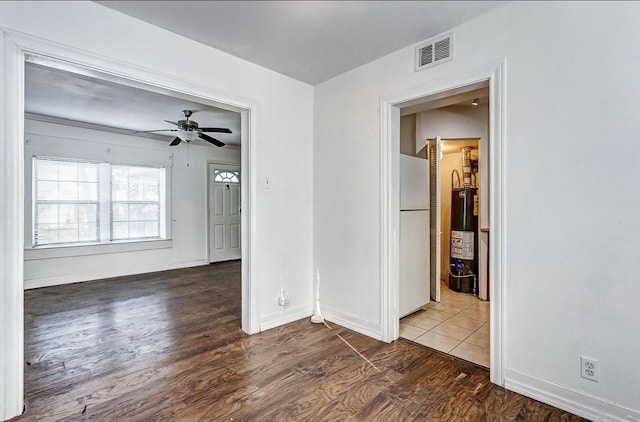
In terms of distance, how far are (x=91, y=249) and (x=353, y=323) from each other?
4.63 m

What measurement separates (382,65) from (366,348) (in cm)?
245

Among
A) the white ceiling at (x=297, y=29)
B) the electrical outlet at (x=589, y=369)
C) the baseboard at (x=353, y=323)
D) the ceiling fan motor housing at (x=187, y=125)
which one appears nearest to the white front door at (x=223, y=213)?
the ceiling fan motor housing at (x=187, y=125)

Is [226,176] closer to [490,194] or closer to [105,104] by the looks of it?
[105,104]

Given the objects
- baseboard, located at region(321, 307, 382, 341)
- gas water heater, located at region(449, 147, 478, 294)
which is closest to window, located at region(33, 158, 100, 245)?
baseboard, located at region(321, 307, 382, 341)

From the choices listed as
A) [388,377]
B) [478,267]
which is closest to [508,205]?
[388,377]

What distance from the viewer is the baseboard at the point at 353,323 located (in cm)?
290

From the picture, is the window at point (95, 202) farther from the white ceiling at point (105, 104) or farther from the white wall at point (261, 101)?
the white wall at point (261, 101)

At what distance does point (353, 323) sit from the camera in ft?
10.2

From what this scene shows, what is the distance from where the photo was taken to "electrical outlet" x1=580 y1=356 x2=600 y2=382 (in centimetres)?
176

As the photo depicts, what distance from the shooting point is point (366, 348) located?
8.83 ft

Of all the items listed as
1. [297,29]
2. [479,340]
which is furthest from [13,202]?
[479,340]

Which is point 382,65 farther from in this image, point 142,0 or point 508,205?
point 142,0

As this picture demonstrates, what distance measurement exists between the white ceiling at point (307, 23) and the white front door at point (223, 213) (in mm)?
4416

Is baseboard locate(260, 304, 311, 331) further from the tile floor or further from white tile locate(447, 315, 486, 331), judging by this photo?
white tile locate(447, 315, 486, 331)
